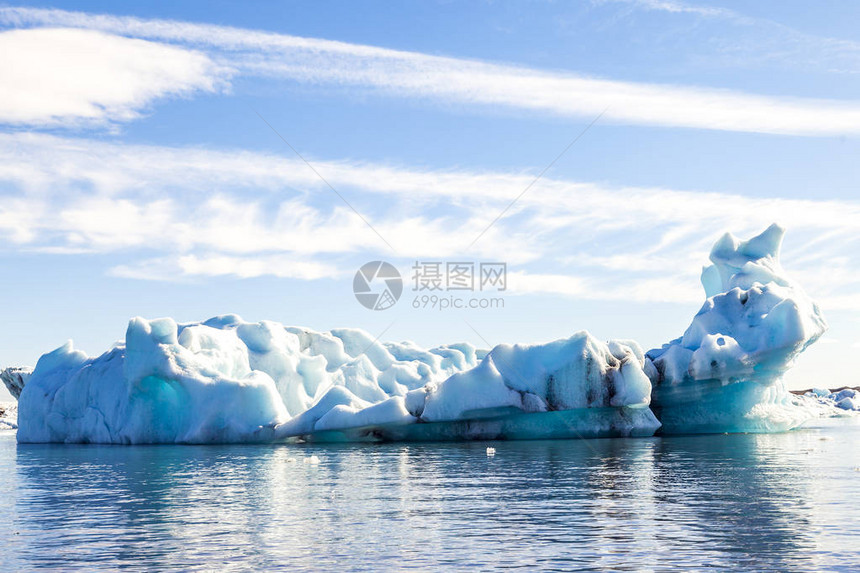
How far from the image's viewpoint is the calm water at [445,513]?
32.5 ft

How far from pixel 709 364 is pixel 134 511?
25340mm

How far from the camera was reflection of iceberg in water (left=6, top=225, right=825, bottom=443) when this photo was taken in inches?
1289

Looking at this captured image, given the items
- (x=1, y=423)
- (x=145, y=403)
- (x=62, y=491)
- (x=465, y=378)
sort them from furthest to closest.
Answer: (x=1, y=423)
(x=145, y=403)
(x=465, y=378)
(x=62, y=491)

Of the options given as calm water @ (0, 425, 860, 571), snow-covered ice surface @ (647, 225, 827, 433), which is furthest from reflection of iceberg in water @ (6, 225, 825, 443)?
calm water @ (0, 425, 860, 571)

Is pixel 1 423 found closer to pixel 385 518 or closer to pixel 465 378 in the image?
pixel 465 378

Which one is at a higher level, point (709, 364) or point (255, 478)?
point (709, 364)

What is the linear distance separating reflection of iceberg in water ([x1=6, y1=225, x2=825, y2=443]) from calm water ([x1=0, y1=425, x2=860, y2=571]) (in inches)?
311

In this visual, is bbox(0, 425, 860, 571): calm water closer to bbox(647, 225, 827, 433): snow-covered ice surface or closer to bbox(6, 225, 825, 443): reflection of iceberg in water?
bbox(6, 225, 825, 443): reflection of iceberg in water

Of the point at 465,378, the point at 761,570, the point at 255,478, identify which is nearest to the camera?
the point at 761,570

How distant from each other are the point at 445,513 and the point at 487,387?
19.1 m

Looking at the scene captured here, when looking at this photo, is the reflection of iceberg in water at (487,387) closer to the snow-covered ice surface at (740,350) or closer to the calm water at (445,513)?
the snow-covered ice surface at (740,350)

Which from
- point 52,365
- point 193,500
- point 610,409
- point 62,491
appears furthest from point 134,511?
point 52,365

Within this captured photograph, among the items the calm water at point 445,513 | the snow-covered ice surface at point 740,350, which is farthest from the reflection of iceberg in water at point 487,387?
the calm water at point 445,513

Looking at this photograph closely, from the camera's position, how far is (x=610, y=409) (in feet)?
112
